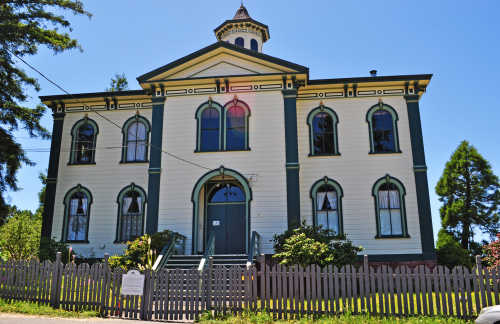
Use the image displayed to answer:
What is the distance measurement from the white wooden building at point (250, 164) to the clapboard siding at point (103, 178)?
52 millimetres

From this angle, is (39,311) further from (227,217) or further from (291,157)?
(291,157)

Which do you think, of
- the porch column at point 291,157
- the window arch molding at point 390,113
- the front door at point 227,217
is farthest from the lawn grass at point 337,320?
the window arch molding at point 390,113

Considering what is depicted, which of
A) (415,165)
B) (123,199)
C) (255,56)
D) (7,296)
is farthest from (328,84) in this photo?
(7,296)

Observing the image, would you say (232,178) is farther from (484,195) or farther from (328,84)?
(484,195)

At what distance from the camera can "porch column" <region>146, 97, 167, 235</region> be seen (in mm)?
16125

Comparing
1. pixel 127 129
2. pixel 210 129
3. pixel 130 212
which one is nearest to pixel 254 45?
pixel 210 129

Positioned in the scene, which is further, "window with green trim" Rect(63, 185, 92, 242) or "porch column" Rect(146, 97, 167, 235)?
"window with green trim" Rect(63, 185, 92, 242)

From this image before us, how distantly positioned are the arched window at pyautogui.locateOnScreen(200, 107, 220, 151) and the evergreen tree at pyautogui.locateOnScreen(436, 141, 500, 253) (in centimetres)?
1835

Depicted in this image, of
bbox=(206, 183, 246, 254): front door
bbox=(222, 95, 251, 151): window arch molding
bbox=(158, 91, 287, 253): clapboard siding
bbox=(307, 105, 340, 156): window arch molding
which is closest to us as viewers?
bbox=(158, 91, 287, 253): clapboard siding

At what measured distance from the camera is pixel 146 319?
986 cm

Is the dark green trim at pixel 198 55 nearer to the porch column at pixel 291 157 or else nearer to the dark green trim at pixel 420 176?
the porch column at pixel 291 157

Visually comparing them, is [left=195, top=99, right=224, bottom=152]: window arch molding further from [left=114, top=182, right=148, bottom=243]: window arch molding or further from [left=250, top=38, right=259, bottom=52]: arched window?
[left=250, top=38, right=259, bottom=52]: arched window

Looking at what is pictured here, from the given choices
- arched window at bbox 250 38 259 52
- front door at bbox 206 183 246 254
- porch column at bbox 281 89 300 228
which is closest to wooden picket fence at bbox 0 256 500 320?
porch column at bbox 281 89 300 228

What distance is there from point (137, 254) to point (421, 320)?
952 centimetres
